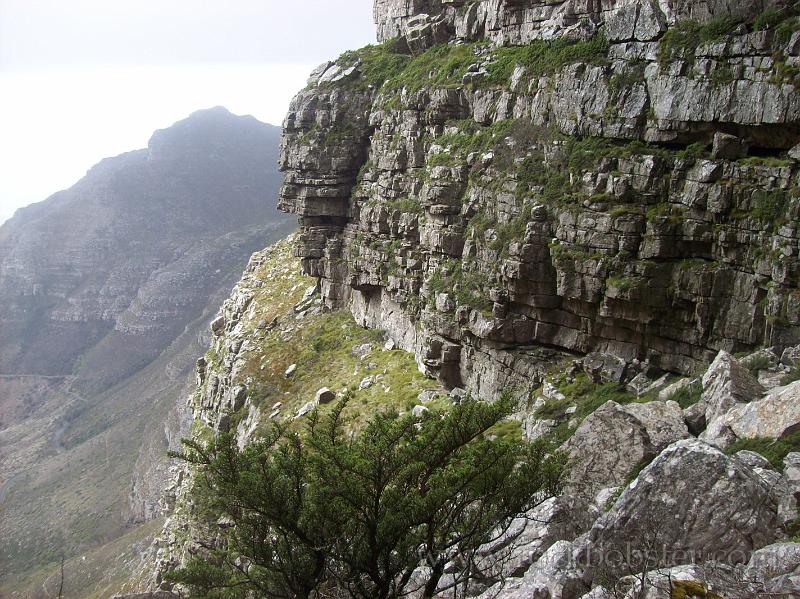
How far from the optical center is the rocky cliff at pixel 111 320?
237 feet

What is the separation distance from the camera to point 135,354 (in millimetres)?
136125

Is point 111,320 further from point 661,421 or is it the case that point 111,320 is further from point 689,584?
point 689,584

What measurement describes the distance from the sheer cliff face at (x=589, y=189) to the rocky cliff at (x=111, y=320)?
45.8 metres

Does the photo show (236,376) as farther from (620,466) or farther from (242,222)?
(242,222)

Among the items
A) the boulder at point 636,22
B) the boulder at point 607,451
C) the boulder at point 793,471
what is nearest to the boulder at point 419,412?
the boulder at point 607,451

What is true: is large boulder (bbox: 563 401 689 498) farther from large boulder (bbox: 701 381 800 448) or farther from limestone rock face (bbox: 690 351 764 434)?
large boulder (bbox: 701 381 800 448)

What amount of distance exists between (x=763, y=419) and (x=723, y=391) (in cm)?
213

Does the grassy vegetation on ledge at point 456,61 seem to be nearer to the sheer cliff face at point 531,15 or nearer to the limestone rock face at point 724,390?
the sheer cliff face at point 531,15

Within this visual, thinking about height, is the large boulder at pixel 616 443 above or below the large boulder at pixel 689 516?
below

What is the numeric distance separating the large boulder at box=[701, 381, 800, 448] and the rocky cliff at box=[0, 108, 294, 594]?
60.0m

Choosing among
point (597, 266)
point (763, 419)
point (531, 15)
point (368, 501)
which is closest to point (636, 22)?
point (531, 15)

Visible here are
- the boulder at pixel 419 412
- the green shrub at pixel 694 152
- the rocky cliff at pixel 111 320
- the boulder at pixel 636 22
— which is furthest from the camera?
the rocky cliff at pixel 111 320

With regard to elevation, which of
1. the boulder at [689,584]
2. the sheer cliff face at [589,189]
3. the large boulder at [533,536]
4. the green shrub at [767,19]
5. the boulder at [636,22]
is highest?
the boulder at [636,22]

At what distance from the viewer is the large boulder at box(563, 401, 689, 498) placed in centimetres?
1619
